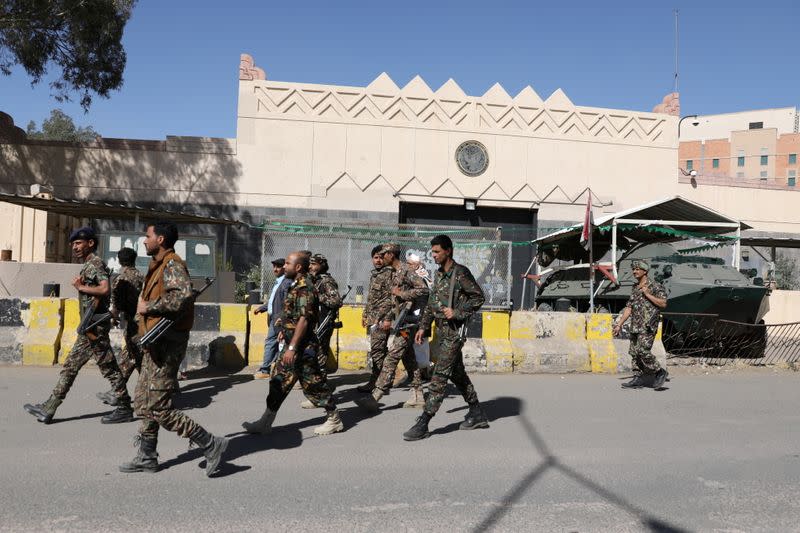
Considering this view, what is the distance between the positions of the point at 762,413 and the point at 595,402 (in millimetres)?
1763

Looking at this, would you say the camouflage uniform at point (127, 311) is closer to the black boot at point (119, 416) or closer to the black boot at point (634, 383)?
the black boot at point (119, 416)

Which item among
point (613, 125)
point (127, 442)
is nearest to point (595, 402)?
point (127, 442)

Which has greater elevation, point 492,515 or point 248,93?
point 248,93

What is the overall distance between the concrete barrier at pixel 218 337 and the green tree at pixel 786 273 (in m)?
24.2

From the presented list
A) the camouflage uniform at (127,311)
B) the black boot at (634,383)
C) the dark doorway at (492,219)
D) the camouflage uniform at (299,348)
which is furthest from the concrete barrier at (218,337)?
the dark doorway at (492,219)

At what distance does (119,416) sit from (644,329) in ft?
21.2

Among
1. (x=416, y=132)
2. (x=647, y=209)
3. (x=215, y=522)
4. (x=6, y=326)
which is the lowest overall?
(x=215, y=522)

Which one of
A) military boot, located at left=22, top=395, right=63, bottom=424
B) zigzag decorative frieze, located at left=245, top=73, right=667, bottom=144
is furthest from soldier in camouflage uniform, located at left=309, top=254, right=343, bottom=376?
zigzag decorative frieze, located at left=245, top=73, right=667, bottom=144

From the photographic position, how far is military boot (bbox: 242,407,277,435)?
19.2ft

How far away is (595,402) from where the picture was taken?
26.0 ft

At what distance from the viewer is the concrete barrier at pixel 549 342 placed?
10109 millimetres

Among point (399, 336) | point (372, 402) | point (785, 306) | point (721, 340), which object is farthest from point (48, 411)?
point (785, 306)

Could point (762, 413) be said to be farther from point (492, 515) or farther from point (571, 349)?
point (492, 515)

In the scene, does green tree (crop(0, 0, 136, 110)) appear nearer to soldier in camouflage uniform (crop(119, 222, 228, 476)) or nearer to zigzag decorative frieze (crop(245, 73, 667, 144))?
zigzag decorative frieze (crop(245, 73, 667, 144))
